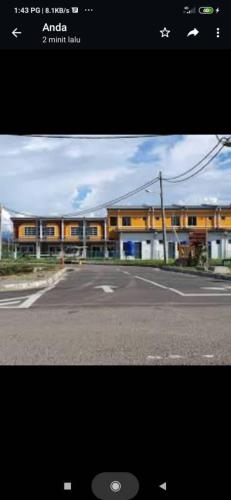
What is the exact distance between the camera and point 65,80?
150 cm

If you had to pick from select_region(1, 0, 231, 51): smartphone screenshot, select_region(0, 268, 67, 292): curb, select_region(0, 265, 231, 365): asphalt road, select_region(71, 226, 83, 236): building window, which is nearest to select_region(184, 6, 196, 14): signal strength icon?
select_region(1, 0, 231, 51): smartphone screenshot

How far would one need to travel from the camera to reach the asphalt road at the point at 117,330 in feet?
15.3

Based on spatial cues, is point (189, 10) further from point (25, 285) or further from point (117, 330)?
point (25, 285)

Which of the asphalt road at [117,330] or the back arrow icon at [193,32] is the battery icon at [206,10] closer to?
the back arrow icon at [193,32]

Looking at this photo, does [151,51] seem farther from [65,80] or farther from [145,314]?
[145,314]

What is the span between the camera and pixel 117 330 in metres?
6.38

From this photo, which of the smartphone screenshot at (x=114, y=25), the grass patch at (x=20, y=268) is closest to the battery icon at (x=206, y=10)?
the smartphone screenshot at (x=114, y=25)
